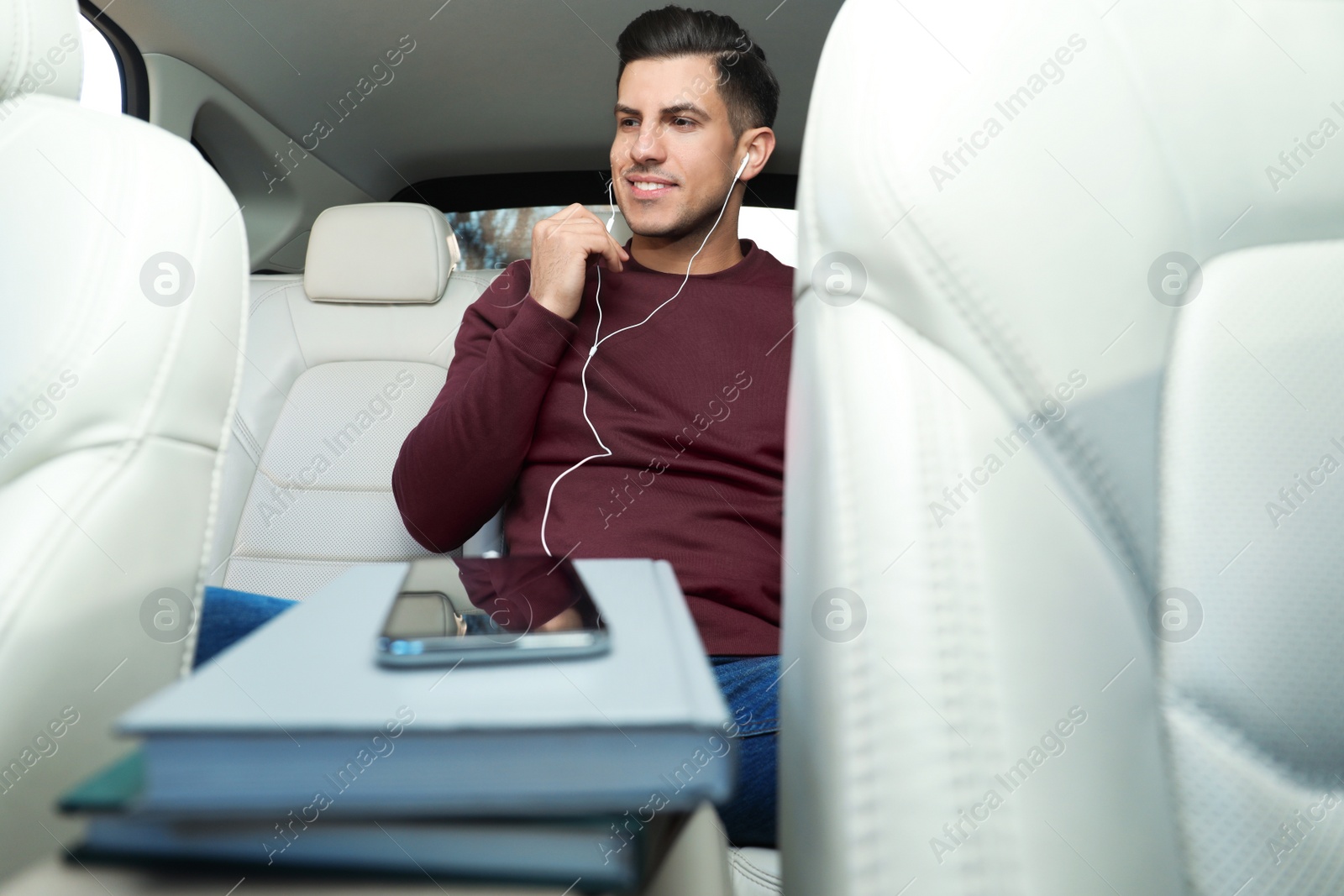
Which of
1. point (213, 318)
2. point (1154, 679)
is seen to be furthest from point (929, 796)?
point (213, 318)

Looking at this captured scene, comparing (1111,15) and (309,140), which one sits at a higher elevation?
(309,140)

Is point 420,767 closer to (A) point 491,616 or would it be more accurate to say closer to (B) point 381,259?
(A) point 491,616

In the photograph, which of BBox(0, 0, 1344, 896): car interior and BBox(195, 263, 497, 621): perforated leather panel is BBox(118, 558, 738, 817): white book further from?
BBox(195, 263, 497, 621): perforated leather panel

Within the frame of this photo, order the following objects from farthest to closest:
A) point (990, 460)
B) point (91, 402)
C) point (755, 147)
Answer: point (755, 147) → point (91, 402) → point (990, 460)

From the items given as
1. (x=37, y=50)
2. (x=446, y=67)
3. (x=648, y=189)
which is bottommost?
(x=37, y=50)

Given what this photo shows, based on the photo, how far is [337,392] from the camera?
1.90m

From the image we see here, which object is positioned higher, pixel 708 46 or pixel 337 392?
pixel 708 46

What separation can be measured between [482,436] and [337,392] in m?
0.82

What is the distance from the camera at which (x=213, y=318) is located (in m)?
0.62

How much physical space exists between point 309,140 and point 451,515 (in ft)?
5.42

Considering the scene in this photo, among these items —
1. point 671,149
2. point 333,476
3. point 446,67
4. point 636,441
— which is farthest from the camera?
point 446,67

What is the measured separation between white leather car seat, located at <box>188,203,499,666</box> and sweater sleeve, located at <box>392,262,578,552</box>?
378mm

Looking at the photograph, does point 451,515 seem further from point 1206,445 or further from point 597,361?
point 1206,445

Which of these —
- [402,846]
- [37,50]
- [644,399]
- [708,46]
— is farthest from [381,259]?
[402,846]
